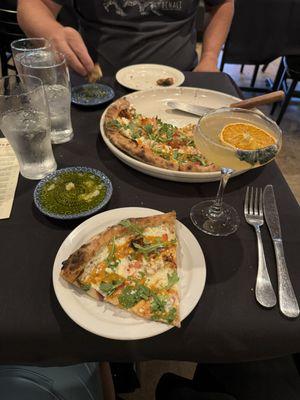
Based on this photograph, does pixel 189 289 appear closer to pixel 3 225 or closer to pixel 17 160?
pixel 3 225

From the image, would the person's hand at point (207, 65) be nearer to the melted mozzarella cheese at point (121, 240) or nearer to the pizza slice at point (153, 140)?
the pizza slice at point (153, 140)

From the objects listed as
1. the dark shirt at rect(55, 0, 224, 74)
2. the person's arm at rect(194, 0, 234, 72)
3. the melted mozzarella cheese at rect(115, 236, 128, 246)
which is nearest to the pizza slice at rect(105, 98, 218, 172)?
the melted mozzarella cheese at rect(115, 236, 128, 246)

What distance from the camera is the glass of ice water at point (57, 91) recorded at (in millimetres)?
1080

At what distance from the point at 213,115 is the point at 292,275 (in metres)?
0.47

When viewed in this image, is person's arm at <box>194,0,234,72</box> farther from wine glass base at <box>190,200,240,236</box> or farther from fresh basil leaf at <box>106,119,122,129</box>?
wine glass base at <box>190,200,240,236</box>

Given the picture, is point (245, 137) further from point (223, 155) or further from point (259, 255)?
point (259, 255)

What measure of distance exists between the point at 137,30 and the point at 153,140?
871 mm

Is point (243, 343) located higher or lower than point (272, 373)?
higher

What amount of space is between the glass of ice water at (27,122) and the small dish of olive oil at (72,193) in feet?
0.34

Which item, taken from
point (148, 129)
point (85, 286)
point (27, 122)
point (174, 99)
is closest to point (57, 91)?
point (27, 122)

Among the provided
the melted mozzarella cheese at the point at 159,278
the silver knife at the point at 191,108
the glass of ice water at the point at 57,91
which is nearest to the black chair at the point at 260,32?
the silver knife at the point at 191,108

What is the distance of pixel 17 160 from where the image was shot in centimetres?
104

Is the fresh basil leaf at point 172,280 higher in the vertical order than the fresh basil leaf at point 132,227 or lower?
lower

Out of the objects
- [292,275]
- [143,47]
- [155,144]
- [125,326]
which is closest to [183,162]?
[155,144]
